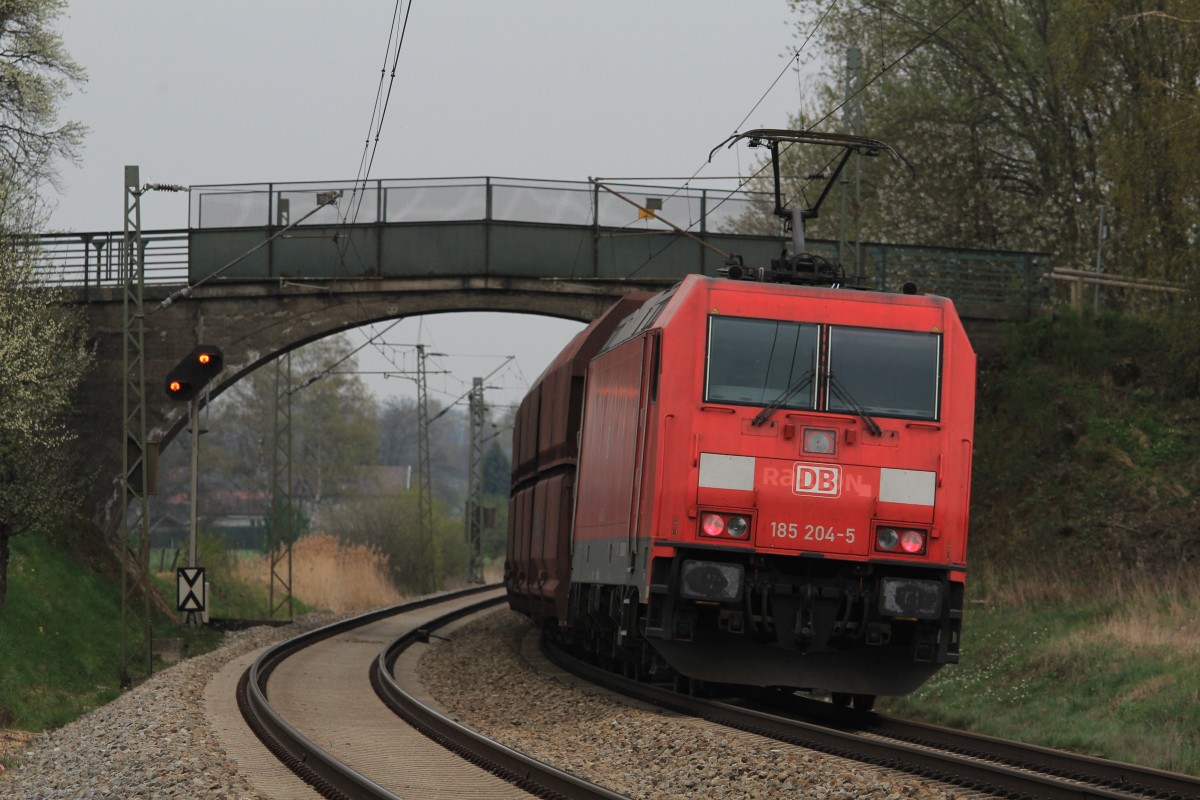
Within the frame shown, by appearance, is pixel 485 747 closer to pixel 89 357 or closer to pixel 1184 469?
pixel 1184 469

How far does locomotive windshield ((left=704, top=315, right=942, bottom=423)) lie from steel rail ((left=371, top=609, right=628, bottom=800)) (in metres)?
3.45

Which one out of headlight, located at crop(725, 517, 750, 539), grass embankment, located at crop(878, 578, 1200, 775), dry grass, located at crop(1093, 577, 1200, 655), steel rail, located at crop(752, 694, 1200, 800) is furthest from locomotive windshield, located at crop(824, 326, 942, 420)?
dry grass, located at crop(1093, 577, 1200, 655)

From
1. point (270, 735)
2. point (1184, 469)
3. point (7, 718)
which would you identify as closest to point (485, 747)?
point (270, 735)

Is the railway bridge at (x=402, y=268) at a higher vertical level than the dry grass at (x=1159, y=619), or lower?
higher

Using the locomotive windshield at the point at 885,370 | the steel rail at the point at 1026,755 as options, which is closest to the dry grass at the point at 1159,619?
the steel rail at the point at 1026,755

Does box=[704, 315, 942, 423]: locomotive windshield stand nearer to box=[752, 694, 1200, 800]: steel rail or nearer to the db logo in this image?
the db logo

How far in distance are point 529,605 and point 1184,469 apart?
11.0 metres

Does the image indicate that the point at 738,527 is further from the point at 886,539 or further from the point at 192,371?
the point at 192,371

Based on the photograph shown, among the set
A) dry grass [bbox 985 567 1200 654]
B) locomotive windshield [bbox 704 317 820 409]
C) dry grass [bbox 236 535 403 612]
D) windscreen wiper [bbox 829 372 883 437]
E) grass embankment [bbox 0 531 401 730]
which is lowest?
dry grass [bbox 236 535 403 612]

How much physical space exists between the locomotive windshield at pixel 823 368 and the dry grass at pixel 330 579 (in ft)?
108

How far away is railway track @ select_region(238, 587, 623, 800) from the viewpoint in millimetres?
10531

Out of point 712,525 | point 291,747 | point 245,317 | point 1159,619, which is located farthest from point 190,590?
point 712,525

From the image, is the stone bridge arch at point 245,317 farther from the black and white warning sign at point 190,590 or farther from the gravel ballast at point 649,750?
the gravel ballast at point 649,750

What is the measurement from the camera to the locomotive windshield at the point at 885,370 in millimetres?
13055
